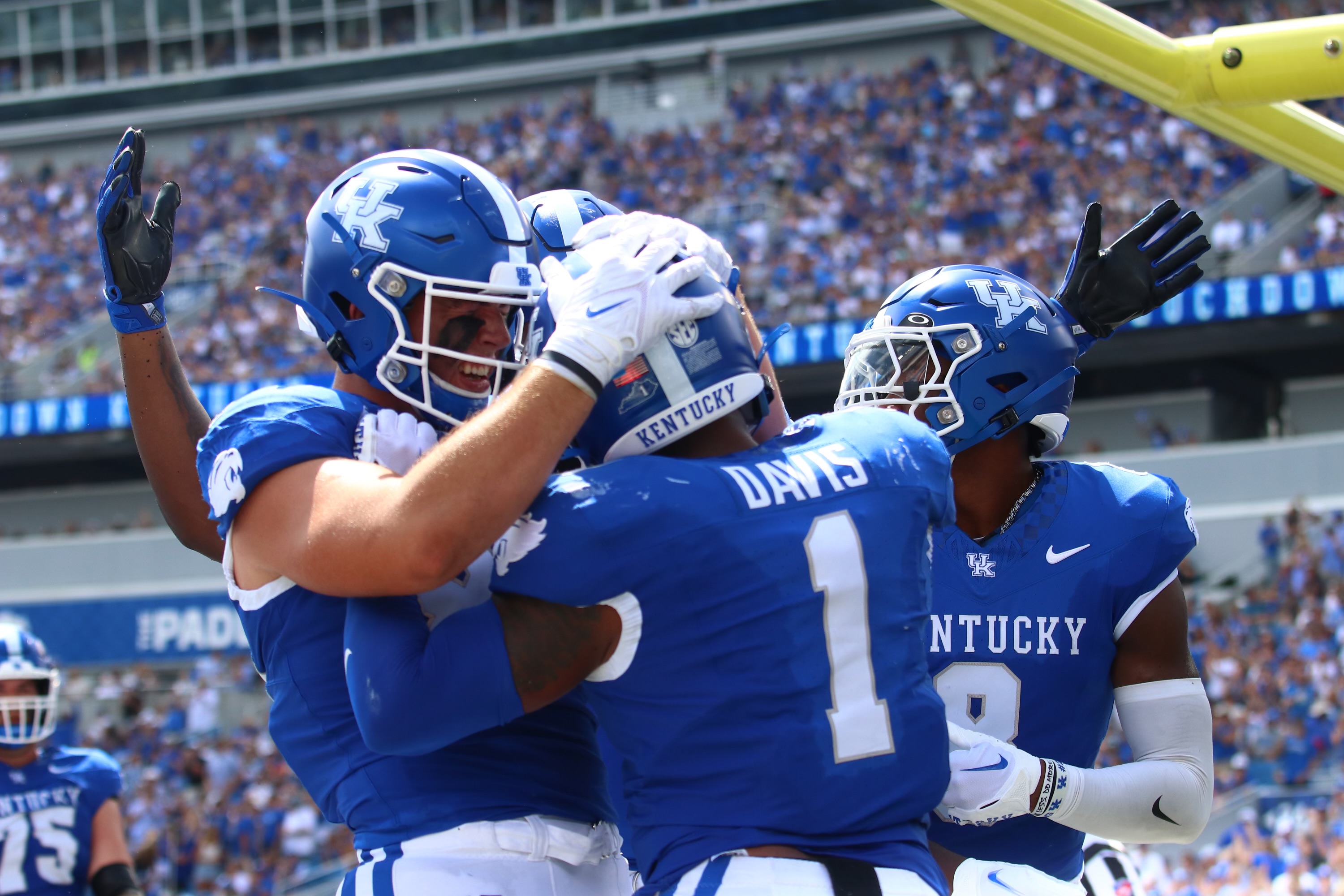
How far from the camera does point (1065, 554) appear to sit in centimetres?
305

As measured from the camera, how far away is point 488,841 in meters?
2.22

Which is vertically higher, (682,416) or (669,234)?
(669,234)

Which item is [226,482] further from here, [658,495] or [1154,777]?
[1154,777]

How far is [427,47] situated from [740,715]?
1077 inches

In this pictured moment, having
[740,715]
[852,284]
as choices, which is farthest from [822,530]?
[852,284]

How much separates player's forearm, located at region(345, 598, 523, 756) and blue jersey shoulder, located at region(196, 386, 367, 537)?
0.32m

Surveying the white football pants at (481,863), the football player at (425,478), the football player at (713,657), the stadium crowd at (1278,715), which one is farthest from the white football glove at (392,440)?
the stadium crowd at (1278,715)

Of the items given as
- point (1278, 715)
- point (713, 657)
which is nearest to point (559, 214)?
point (713, 657)

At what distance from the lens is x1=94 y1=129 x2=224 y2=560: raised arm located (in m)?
2.88

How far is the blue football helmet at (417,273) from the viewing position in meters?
2.39

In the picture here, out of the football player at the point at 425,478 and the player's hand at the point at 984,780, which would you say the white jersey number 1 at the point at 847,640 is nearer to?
the football player at the point at 425,478

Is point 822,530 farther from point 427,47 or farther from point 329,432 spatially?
point 427,47

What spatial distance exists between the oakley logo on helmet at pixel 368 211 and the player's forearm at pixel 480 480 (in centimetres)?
58

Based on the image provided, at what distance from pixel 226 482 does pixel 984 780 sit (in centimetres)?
146
